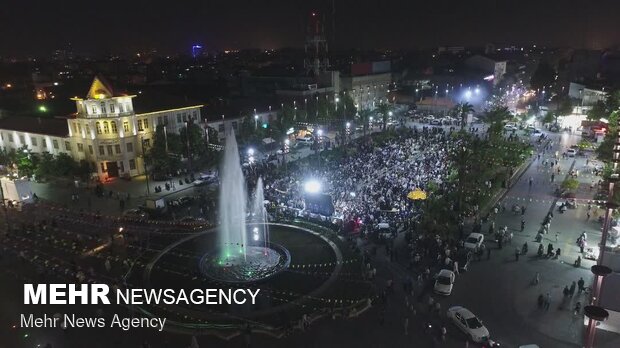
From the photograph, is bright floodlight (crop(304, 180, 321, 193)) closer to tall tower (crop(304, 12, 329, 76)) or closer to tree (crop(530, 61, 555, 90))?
tall tower (crop(304, 12, 329, 76))

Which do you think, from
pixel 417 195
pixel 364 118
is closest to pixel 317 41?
pixel 364 118

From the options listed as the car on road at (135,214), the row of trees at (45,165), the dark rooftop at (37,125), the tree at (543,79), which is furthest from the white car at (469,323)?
the tree at (543,79)

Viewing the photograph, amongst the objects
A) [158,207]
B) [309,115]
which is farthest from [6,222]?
[309,115]

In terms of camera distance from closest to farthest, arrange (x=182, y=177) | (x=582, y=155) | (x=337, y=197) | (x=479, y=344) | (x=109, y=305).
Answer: (x=479, y=344) < (x=109, y=305) < (x=337, y=197) < (x=182, y=177) < (x=582, y=155)

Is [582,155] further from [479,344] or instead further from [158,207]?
[158,207]

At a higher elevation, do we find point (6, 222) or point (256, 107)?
point (256, 107)

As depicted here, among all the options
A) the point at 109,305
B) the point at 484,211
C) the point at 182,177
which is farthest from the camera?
the point at 182,177

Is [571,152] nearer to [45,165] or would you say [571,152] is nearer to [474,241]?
[474,241]

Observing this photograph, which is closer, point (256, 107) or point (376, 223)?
point (376, 223)
